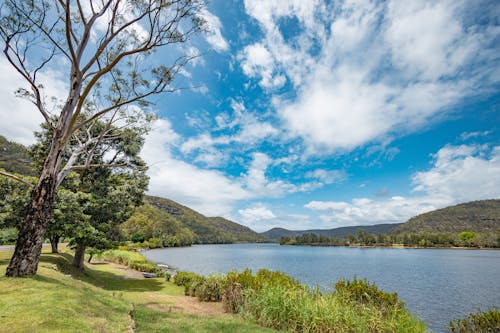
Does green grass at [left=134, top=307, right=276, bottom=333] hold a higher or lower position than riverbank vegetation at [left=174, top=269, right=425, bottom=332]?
lower

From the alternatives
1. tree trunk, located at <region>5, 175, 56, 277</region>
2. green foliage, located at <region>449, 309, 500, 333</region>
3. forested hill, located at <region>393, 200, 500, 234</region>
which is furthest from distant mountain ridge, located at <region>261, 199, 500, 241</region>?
tree trunk, located at <region>5, 175, 56, 277</region>

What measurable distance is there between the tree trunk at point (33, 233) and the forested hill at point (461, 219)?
A: 570ft

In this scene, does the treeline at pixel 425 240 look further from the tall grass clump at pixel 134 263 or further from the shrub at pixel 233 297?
the shrub at pixel 233 297

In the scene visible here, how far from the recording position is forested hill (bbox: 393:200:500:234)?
13738 centimetres

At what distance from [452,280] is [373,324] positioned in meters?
31.9

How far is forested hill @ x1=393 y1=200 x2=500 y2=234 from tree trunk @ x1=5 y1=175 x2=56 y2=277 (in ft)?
570

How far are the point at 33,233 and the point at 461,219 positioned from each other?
195m

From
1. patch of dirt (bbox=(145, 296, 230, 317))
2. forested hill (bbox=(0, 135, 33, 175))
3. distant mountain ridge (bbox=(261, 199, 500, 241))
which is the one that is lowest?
patch of dirt (bbox=(145, 296, 230, 317))

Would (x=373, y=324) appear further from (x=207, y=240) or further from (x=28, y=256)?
(x=207, y=240)

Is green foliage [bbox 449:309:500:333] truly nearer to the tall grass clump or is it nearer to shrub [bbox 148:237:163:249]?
the tall grass clump

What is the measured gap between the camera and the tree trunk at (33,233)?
9831mm

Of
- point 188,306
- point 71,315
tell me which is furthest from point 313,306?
point 71,315

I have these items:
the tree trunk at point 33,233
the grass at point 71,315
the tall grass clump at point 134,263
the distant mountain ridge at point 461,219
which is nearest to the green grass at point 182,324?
the grass at point 71,315

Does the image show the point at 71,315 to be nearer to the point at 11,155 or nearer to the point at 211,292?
the point at 211,292
